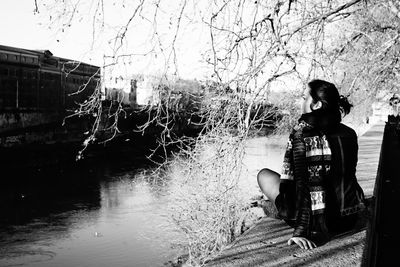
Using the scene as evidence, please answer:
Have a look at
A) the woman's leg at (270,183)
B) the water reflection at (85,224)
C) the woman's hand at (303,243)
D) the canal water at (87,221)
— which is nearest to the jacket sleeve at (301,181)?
the woman's hand at (303,243)

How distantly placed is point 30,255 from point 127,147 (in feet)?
83.4

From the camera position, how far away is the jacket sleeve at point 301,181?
243 cm

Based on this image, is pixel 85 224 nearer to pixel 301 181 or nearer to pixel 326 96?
→ pixel 301 181

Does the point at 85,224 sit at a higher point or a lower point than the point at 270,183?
lower

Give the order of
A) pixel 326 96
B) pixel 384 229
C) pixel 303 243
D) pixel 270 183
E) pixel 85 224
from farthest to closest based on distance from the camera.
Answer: pixel 85 224
pixel 384 229
pixel 270 183
pixel 303 243
pixel 326 96

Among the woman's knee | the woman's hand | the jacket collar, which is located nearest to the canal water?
the woman's knee

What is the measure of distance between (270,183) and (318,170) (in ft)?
1.39

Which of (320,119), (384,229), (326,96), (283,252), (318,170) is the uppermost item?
(326,96)

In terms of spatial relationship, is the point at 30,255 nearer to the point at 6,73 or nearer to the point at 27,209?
the point at 27,209

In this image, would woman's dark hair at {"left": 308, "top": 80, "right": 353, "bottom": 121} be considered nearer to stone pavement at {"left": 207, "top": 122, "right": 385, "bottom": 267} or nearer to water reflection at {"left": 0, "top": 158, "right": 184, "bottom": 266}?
stone pavement at {"left": 207, "top": 122, "right": 385, "bottom": 267}

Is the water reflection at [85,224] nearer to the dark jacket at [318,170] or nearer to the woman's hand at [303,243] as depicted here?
the woman's hand at [303,243]

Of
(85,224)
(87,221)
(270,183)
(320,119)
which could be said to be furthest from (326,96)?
(87,221)

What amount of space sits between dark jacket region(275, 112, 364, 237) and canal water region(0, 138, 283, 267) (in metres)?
6.67

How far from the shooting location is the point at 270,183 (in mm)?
2811
